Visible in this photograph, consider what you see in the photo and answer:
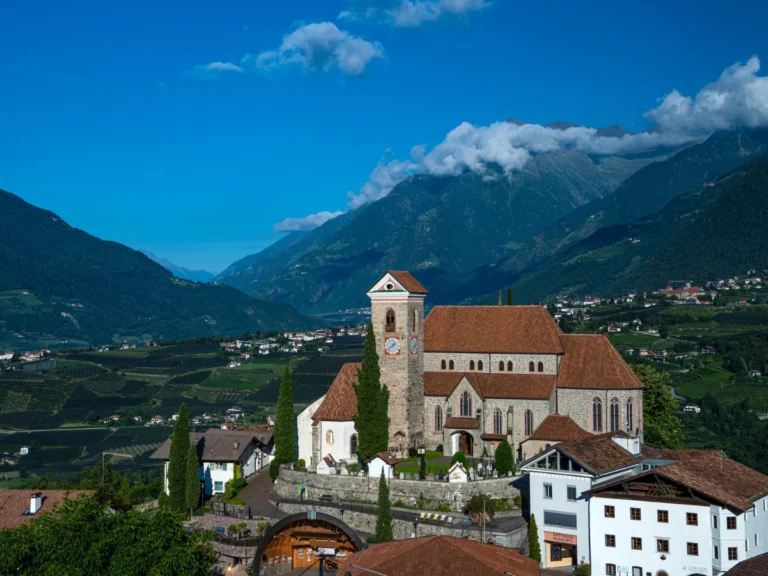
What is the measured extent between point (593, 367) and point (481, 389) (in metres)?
8.45

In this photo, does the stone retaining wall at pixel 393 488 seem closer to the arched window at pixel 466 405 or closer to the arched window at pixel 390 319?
the arched window at pixel 466 405

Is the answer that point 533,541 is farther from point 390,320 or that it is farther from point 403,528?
point 390,320

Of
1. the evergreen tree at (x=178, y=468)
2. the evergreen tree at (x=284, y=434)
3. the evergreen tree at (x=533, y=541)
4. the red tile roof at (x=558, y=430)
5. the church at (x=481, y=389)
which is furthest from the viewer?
the evergreen tree at (x=284, y=434)

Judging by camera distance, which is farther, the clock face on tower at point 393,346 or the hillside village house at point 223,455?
the hillside village house at point 223,455

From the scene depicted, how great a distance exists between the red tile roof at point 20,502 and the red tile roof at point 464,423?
25871mm

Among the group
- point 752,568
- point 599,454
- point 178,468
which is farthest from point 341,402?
point 752,568

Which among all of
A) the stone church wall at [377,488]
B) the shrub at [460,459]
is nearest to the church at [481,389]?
the stone church wall at [377,488]

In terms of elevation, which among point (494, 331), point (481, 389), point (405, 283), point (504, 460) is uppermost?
point (405, 283)

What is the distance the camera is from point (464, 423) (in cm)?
6450

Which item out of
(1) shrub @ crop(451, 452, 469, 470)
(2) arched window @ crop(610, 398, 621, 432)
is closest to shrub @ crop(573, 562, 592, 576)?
(1) shrub @ crop(451, 452, 469, 470)

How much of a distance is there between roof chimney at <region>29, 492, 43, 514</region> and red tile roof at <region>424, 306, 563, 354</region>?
100 feet

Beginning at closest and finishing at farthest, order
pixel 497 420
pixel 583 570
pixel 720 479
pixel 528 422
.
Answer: pixel 720 479
pixel 583 570
pixel 528 422
pixel 497 420

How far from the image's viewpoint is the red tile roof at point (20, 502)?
167 ft

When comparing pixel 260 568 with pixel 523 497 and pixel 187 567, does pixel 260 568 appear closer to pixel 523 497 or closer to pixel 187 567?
pixel 187 567
